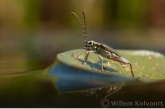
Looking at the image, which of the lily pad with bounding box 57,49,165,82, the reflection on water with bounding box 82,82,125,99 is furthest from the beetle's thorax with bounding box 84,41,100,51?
the reflection on water with bounding box 82,82,125,99

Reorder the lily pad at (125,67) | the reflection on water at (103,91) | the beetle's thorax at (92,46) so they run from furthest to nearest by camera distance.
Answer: the beetle's thorax at (92,46) → the lily pad at (125,67) → the reflection on water at (103,91)

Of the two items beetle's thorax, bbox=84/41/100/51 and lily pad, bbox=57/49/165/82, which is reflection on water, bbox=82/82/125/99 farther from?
beetle's thorax, bbox=84/41/100/51

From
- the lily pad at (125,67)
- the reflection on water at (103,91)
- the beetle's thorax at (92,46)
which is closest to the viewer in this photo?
the reflection on water at (103,91)

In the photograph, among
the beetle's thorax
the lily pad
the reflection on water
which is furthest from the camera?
the beetle's thorax

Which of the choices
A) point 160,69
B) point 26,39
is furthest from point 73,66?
point 26,39

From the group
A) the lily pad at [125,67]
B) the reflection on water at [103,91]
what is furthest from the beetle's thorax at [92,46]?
the reflection on water at [103,91]

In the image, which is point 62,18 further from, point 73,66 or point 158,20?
point 73,66

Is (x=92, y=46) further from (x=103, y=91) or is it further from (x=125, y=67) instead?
(x=103, y=91)

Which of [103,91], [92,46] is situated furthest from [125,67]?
[103,91]

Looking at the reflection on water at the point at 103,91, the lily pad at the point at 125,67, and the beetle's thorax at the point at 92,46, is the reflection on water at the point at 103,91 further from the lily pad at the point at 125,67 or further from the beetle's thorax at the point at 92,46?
the beetle's thorax at the point at 92,46

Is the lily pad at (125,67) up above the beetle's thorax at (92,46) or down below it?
below
